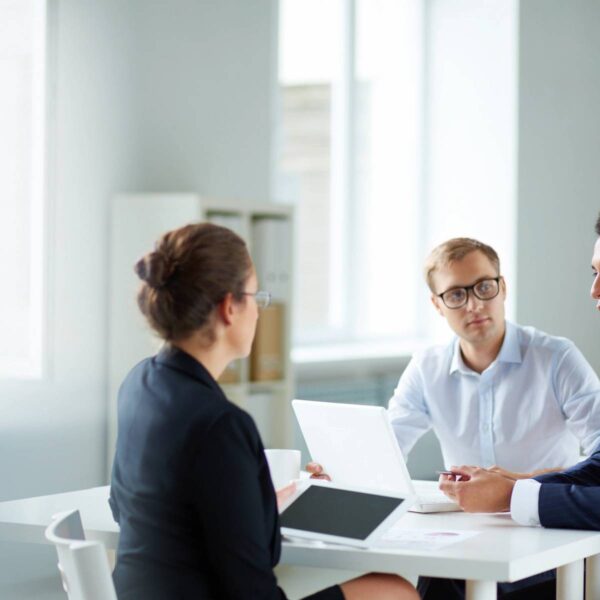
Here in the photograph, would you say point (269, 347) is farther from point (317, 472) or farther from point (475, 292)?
point (317, 472)

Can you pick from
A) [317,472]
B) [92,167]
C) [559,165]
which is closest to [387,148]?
[559,165]

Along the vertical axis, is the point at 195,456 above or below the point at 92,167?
below

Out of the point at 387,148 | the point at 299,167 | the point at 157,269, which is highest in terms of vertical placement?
the point at 387,148

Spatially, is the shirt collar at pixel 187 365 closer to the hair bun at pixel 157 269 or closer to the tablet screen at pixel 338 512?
the hair bun at pixel 157 269

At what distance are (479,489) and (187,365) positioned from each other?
2.43 feet

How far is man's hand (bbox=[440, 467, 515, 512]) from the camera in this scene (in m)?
2.35

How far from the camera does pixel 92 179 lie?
4.11 m

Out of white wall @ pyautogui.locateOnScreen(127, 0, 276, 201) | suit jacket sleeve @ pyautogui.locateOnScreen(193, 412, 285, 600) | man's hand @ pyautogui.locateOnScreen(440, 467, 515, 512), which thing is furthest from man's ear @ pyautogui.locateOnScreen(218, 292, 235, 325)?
white wall @ pyautogui.locateOnScreen(127, 0, 276, 201)

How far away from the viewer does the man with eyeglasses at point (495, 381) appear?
114 inches

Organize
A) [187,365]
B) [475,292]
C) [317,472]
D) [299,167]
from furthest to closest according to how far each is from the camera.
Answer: [299,167]
[475,292]
[317,472]
[187,365]

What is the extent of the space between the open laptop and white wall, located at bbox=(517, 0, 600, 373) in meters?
3.49

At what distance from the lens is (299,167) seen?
18.5 feet

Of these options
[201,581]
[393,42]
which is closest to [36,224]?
[201,581]

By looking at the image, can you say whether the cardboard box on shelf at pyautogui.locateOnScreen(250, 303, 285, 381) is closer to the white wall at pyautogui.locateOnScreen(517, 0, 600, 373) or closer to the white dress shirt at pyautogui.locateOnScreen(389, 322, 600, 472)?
the white dress shirt at pyautogui.locateOnScreen(389, 322, 600, 472)
